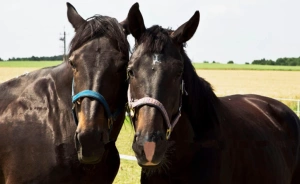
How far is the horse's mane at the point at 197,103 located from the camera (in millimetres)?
3270

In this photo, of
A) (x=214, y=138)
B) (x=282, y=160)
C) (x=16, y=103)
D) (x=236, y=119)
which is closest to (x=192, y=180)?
(x=214, y=138)

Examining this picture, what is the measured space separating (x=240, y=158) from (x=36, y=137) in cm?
176

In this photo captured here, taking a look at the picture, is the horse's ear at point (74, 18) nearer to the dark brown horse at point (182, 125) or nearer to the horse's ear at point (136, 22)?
the dark brown horse at point (182, 125)

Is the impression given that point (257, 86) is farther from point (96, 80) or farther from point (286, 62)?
point (286, 62)

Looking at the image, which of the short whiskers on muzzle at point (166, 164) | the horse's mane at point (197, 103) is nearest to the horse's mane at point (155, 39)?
the horse's mane at point (197, 103)

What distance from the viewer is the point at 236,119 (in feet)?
12.6

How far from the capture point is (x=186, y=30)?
319 cm

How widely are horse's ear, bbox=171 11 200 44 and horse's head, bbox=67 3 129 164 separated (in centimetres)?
54

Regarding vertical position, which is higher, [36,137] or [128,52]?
[128,52]

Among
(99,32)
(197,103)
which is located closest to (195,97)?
(197,103)

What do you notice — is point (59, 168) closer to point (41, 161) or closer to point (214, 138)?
point (41, 161)

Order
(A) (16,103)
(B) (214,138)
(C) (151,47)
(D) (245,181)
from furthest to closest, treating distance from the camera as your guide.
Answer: (A) (16,103)
(D) (245,181)
(B) (214,138)
(C) (151,47)

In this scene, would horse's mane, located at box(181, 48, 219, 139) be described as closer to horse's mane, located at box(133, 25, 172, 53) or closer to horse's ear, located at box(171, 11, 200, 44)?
horse's ear, located at box(171, 11, 200, 44)

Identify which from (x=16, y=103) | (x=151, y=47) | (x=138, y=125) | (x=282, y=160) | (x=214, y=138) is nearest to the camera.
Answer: (x=138, y=125)
